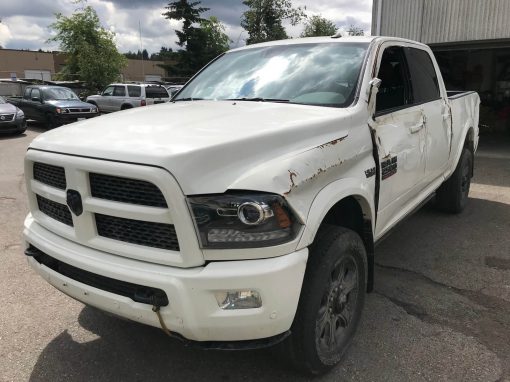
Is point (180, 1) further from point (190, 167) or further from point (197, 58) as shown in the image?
point (190, 167)

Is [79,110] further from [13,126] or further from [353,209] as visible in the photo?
[353,209]

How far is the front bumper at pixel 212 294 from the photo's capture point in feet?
7.03

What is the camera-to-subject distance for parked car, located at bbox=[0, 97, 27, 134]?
14.3 m

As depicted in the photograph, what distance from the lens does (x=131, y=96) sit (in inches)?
792

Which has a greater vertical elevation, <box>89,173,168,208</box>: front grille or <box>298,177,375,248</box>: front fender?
<box>89,173,168,208</box>: front grille

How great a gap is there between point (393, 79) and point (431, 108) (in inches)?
21.3

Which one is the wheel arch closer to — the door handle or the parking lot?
the parking lot

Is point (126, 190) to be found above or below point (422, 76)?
below

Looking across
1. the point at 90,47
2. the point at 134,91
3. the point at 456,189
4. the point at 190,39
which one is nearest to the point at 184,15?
the point at 190,39

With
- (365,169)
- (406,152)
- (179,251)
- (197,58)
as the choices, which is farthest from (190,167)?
(197,58)

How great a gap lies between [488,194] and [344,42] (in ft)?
15.1

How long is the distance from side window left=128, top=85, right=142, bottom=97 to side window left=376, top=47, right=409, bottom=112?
16905mm

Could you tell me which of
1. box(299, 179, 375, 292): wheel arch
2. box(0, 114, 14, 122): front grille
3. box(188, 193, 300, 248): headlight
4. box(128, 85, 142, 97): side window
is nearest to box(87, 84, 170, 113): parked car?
box(128, 85, 142, 97): side window

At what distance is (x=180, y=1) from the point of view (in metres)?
41.9
